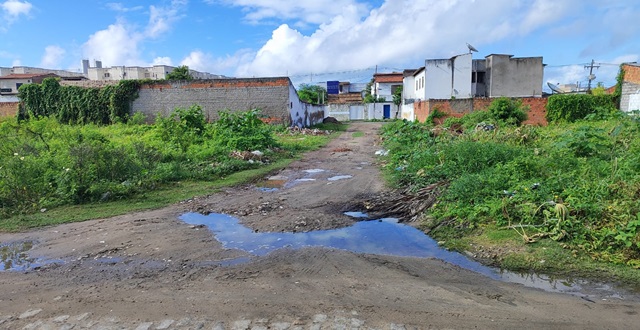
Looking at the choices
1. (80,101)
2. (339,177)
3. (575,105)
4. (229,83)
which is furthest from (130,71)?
(339,177)

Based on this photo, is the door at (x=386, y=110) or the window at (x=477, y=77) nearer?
the window at (x=477, y=77)

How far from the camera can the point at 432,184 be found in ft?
26.3

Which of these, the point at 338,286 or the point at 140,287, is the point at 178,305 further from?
the point at 338,286

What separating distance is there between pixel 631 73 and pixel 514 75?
50.6 ft

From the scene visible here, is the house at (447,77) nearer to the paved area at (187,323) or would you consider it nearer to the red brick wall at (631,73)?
the red brick wall at (631,73)

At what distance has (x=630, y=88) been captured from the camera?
65.0 ft

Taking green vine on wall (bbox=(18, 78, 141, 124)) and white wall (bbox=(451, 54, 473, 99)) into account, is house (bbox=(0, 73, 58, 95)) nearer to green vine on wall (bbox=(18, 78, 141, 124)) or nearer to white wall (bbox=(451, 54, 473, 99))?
green vine on wall (bbox=(18, 78, 141, 124))

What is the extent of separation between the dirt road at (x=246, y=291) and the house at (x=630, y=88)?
20048 millimetres

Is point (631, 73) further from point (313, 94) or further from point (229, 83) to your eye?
point (313, 94)

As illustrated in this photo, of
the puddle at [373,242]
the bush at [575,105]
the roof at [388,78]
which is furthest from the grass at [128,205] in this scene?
the roof at [388,78]

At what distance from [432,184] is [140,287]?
18.7 ft

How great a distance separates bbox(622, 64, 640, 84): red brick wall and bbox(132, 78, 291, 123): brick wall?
18210 mm

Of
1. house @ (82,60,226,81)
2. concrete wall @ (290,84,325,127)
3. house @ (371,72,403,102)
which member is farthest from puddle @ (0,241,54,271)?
house @ (82,60,226,81)

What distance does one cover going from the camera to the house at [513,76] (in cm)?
3462
